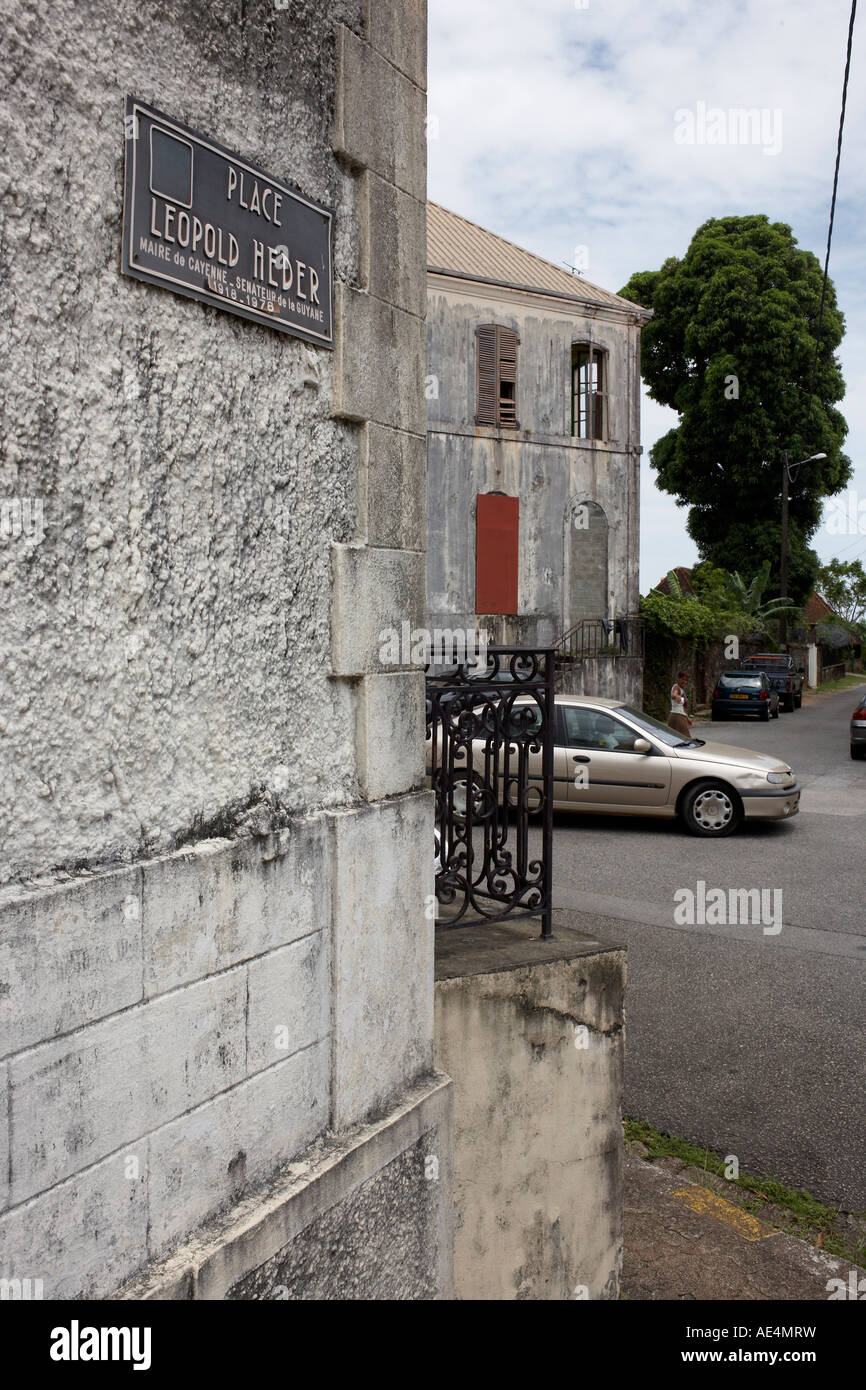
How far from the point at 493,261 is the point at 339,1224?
22.9 metres

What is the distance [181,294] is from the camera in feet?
7.84

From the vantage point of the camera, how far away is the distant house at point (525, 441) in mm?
21859

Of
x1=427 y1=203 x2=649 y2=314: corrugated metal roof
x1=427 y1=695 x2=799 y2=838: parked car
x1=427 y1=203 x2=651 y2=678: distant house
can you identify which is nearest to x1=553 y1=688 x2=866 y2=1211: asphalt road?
x1=427 y1=695 x2=799 y2=838: parked car

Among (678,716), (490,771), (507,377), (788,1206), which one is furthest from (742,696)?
(490,771)

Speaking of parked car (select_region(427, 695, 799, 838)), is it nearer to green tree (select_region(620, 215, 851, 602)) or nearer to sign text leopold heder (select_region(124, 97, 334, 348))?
sign text leopold heder (select_region(124, 97, 334, 348))

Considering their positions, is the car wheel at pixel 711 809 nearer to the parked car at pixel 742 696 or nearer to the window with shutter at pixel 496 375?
the window with shutter at pixel 496 375

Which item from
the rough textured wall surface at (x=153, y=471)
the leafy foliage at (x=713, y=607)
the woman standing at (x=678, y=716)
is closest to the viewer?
the rough textured wall surface at (x=153, y=471)

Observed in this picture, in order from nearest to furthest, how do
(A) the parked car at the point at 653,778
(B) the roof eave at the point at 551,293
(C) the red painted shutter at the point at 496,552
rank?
(A) the parked car at the point at 653,778 < (B) the roof eave at the point at 551,293 < (C) the red painted shutter at the point at 496,552

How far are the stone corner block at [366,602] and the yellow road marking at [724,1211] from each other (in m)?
2.87

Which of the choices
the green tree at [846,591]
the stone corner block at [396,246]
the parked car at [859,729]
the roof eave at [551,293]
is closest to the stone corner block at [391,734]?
the stone corner block at [396,246]

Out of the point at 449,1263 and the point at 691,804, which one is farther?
the point at 691,804

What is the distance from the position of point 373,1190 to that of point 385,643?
151cm
